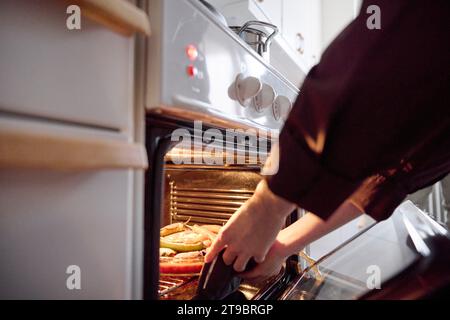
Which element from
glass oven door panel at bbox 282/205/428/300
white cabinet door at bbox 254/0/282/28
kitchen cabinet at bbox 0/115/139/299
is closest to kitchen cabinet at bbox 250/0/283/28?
white cabinet door at bbox 254/0/282/28

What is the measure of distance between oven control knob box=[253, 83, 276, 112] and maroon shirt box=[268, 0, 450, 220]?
0.23 m

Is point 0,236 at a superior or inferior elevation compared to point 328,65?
inferior

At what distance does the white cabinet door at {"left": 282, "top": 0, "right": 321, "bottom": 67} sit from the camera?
4.88ft

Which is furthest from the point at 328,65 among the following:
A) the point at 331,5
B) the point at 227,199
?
the point at 331,5

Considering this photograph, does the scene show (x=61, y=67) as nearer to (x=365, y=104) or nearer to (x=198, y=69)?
(x=198, y=69)

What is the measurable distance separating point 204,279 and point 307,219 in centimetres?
24

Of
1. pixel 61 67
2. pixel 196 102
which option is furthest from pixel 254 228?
pixel 61 67

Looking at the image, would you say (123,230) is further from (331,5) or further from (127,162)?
(331,5)

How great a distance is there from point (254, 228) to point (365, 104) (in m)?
0.24

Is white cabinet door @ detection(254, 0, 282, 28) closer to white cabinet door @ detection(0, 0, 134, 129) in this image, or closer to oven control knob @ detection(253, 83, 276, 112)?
oven control knob @ detection(253, 83, 276, 112)

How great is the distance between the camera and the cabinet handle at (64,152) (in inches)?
10.3

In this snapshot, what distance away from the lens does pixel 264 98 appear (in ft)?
2.15

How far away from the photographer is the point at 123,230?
0.37 meters

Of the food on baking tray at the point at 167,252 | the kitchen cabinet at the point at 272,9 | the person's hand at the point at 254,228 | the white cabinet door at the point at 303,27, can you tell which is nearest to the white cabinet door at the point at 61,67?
the person's hand at the point at 254,228
